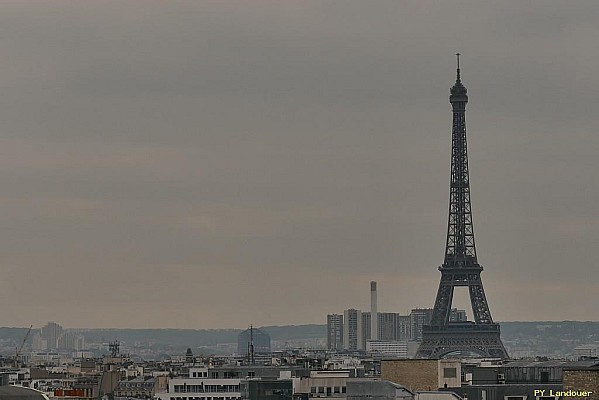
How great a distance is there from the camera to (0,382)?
60.2 metres

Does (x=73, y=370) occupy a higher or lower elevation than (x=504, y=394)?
higher

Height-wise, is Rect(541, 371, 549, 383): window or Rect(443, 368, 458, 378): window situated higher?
Rect(443, 368, 458, 378): window

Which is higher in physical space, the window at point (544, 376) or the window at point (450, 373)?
the window at point (450, 373)

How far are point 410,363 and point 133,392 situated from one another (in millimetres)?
41733

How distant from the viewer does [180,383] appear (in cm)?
11025

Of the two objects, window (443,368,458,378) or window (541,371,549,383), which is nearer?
window (541,371,549,383)

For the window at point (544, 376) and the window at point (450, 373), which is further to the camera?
the window at point (450, 373)

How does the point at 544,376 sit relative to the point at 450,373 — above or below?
below

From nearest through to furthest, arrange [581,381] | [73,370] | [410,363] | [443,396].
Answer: [581,381], [443,396], [410,363], [73,370]

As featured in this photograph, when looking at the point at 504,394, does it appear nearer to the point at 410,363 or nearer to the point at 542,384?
the point at 542,384

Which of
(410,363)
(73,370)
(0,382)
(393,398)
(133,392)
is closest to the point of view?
(0,382)

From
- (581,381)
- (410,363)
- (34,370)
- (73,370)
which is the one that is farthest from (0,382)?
(73,370)

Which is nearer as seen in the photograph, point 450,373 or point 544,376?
point 544,376

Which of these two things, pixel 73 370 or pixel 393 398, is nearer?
pixel 393 398
